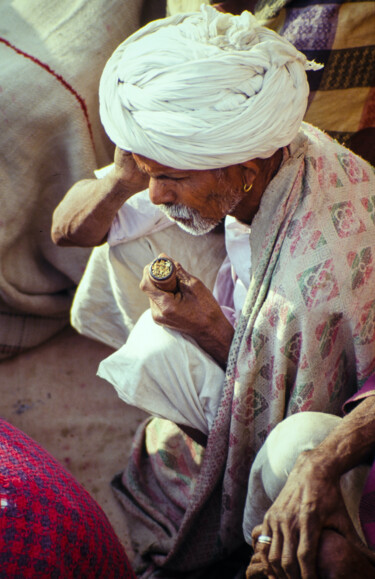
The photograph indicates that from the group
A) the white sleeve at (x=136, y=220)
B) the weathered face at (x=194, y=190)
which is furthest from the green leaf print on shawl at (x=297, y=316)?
the white sleeve at (x=136, y=220)

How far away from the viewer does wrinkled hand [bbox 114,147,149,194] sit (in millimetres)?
2098

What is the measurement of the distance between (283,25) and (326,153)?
2.55 feet

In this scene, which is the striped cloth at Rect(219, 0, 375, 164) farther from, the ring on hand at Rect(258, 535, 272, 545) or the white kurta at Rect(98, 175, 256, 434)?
Answer: the ring on hand at Rect(258, 535, 272, 545)

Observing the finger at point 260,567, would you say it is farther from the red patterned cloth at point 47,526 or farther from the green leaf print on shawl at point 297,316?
the green leaf print on shawl at point 297,316

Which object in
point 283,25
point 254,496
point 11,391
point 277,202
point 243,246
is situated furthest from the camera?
point 11,391

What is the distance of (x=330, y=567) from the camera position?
133 cm

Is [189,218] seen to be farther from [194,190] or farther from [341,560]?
[341,560]

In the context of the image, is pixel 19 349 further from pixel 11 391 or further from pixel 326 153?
pixel 326 153

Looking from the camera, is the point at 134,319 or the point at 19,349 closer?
the point at 134,319

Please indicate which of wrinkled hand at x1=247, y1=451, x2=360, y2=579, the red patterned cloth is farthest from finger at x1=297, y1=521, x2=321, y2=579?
the red patterned cloth

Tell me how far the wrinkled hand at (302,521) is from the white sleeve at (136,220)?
1116 mm

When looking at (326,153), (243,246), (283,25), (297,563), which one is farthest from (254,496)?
(283,25)

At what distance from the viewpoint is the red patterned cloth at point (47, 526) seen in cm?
137

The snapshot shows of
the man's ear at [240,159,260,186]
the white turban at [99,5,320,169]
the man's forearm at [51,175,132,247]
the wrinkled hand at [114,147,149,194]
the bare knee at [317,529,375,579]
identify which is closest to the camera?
the bare knee at [317,529,375,579]
